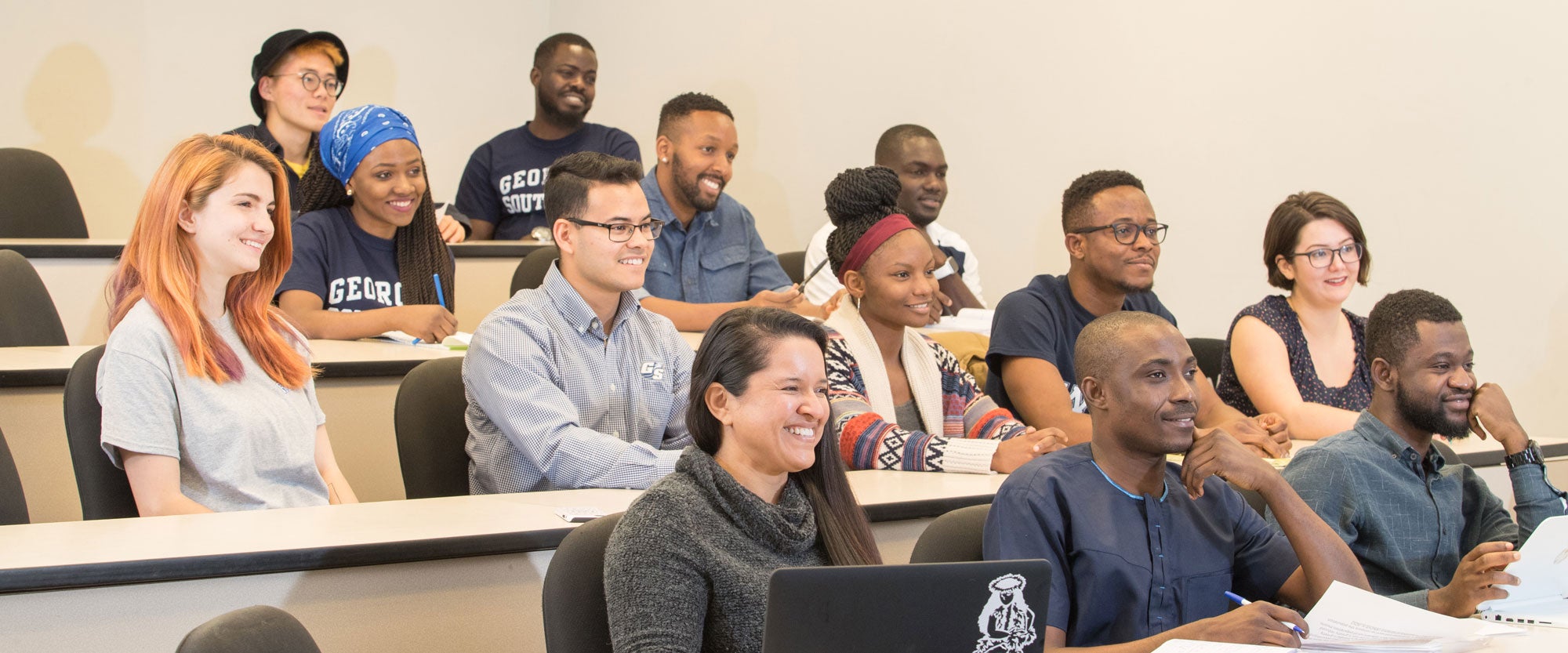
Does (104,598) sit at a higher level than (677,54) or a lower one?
lower

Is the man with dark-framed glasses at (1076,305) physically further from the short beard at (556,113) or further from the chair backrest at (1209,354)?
the short beard at (556,113)

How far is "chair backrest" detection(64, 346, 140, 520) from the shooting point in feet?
6.98

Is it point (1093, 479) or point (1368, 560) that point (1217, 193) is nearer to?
point (1368, 560)

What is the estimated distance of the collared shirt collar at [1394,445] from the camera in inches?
86.6

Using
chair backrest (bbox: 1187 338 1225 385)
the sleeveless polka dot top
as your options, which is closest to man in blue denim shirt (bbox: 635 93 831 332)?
chair backrest (bbox: 1187 338 1225 385)

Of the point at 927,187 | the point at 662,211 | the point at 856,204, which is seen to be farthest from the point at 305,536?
the point at 927,187

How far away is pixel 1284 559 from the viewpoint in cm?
195

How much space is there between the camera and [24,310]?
3189 mm

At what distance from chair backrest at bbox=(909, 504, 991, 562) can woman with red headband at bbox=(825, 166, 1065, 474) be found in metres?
0.65

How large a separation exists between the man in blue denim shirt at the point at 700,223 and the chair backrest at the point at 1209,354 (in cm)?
126

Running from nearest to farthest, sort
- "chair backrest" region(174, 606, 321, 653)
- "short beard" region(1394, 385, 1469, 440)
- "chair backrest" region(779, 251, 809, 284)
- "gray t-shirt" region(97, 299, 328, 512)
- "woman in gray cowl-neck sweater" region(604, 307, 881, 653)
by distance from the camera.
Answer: "chair backrest" region(174, 606, 321, 653), "woman in gray cowl-neck sweater" region(604, 307, 881, 653), "gray t-shirt" region(97, 299, 328, 512), "short beard" region(1394, 385, 1469, 440), "chair backrest" region(779, 251, 809, 284)

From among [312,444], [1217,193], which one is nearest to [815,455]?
[312,444]

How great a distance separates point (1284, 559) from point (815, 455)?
0.71 meters

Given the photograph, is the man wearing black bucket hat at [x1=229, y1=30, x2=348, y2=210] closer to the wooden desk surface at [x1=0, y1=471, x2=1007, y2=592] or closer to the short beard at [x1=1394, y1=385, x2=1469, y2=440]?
the wooden desk surface at [x1=0, y1=471, x2=1007, y2=592]
